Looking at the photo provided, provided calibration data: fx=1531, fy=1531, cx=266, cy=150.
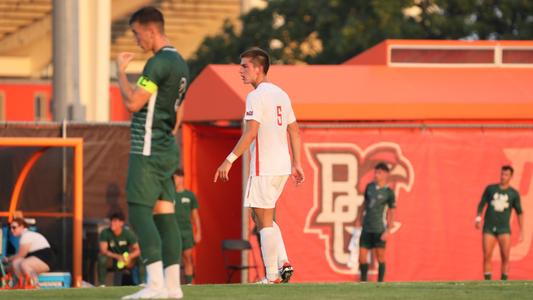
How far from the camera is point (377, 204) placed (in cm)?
2102

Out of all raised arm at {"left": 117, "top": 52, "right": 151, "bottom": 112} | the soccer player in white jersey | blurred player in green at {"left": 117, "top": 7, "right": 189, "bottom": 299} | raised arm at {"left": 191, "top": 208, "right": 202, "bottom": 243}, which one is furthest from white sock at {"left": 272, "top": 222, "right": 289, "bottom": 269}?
raised arm at {"left": 191, "top": 208, "right": 202, "bottom": 243}

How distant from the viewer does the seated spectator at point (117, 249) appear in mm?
21734

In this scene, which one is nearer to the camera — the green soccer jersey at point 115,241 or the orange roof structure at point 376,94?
the orange roof structure at point 376,94

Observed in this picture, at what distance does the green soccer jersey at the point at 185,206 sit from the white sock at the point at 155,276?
37.1 feet

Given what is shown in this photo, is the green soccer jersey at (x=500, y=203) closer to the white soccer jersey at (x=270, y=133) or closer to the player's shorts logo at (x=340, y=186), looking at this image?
the player's shorts logo at (x=340, y=186)

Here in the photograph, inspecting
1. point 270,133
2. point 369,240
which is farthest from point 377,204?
point 270,133

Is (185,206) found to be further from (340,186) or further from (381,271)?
(381,271)

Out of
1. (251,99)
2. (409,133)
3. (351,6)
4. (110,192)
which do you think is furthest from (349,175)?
(351,6)

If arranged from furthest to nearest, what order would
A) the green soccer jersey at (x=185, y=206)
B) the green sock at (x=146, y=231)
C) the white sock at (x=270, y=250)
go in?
1. the green soccer jersey at (x=185, y=206)
2. the white sock at (x=270, y=250)
3. the green sock at (x=146, y=231)

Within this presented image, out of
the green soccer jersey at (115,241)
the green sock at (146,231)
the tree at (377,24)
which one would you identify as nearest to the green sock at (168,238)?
the green sock at (146,231)

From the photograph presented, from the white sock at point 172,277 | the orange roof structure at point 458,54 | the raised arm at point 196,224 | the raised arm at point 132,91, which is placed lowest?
the white sock at point 172,277

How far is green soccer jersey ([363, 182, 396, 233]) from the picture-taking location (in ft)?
68.9

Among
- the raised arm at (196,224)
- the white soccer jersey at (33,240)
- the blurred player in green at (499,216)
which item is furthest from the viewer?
the raised arm at (196,224)

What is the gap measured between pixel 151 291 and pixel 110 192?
12850mm
